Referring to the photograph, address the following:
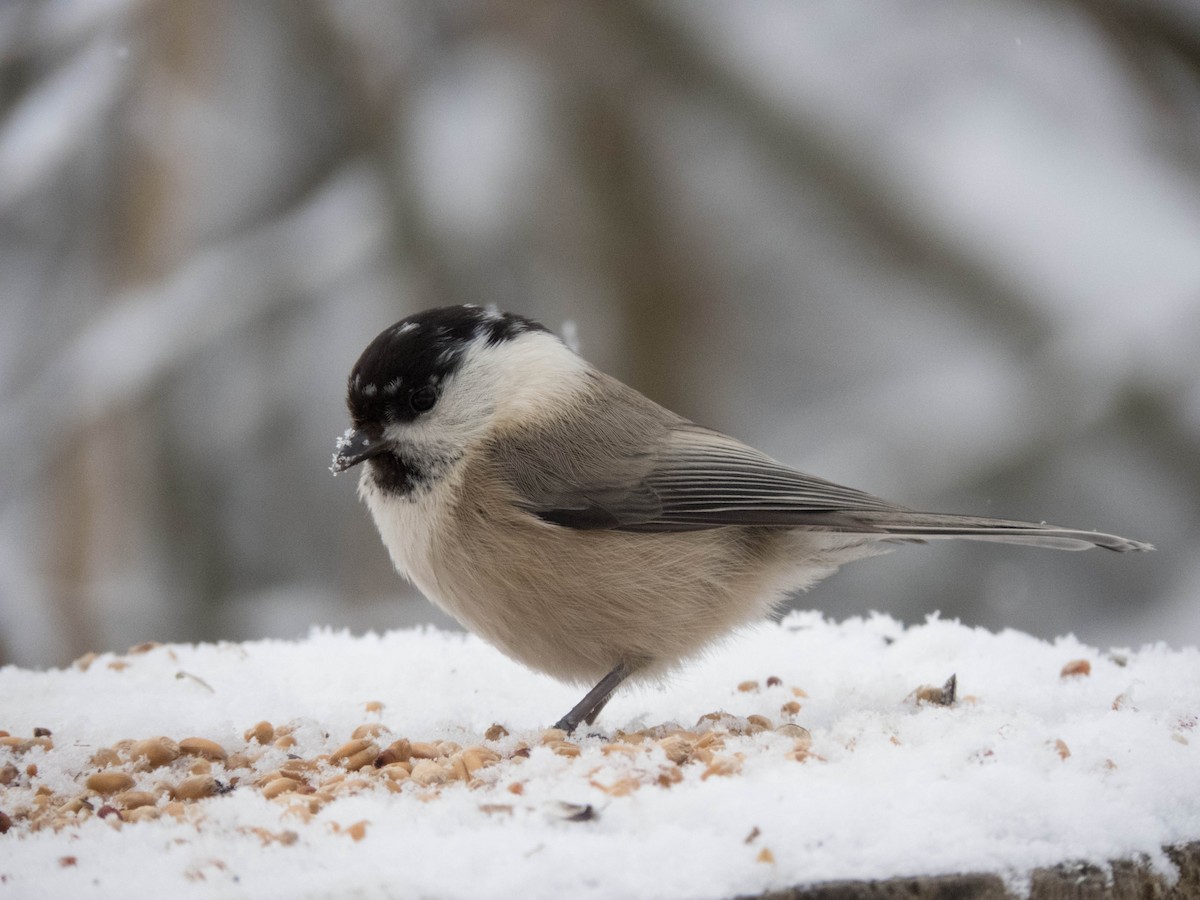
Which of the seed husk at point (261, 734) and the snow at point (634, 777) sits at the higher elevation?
the snow at point (634, 777)

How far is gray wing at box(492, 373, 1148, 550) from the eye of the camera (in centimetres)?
204

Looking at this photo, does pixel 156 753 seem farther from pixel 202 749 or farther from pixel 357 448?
pixel 357 448

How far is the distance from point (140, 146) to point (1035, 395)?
306 cm

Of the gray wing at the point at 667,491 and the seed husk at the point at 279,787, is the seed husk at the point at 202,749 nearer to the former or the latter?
the seed husk at the point at 279,787

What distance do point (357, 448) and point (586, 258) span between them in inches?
85.3

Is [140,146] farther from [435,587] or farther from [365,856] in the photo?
[365,856]

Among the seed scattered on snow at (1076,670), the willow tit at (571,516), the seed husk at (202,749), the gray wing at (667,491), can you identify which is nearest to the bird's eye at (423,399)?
the willow tit at (571,516)

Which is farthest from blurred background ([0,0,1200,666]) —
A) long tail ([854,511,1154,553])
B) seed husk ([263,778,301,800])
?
seed husk ([263,778,301,800])

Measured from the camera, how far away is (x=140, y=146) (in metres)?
3.99

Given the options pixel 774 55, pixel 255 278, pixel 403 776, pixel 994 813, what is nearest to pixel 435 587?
pixel 403 776

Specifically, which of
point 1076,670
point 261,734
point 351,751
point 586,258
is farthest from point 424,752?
point 586,258

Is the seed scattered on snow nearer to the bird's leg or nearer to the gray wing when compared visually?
the gray wing

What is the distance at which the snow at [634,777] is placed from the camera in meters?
1.12

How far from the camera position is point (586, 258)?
4.08 metres
